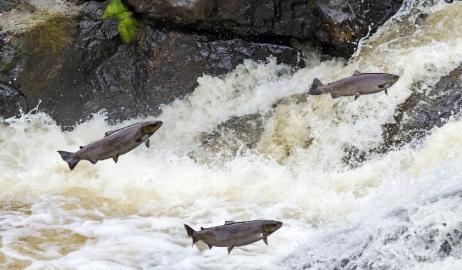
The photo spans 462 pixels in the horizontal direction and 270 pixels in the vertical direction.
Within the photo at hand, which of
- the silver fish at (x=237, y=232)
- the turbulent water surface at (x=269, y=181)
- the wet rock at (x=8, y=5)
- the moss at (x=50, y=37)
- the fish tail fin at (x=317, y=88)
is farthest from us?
the wet rock at (x=8, y=5)

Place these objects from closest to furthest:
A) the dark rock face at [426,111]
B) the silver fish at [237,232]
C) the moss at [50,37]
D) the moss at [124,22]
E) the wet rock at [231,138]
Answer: the silver fish at [237,232], the dark rock face at [426,111], the wet rock at [231,138], the moss at [50,37], the moss at [124,22]

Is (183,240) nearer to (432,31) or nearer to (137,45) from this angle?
(137,45)

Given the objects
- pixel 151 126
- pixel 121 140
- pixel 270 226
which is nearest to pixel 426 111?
pixel 270 226

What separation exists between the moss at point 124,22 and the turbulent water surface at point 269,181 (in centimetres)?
99

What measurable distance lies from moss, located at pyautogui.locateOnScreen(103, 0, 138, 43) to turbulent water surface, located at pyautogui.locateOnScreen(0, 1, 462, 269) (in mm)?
991

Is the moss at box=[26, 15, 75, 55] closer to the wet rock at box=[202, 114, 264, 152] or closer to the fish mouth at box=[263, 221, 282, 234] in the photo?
the wet rock at box=[202, 114, 264, 152]

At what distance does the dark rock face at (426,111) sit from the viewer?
22.4 ft

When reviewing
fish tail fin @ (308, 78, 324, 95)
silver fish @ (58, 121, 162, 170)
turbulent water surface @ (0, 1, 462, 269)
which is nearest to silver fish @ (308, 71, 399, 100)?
fish tail fin @ (308, 78, 324, 95)

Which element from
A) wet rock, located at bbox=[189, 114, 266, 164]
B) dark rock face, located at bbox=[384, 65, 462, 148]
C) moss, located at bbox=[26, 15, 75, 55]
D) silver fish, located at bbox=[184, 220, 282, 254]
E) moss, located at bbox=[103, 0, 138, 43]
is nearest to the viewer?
silver fish, located at bbox=[184, 220, 282, 254]

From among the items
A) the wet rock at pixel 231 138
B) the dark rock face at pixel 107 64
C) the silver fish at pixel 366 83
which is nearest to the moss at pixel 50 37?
the dark rock face at pixel 107 64

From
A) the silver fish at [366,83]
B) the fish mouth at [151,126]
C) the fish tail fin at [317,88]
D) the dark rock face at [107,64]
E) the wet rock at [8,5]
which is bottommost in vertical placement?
the dark rock face at [107,64]

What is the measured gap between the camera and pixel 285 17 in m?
A: 8.08

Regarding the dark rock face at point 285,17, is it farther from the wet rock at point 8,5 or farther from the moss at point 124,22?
the wet rock at point 8,5

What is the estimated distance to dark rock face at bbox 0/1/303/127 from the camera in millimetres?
8164
